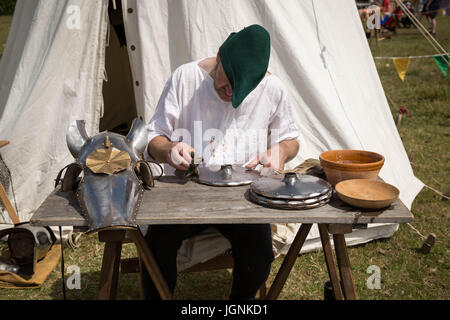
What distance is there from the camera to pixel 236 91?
1.77 meters

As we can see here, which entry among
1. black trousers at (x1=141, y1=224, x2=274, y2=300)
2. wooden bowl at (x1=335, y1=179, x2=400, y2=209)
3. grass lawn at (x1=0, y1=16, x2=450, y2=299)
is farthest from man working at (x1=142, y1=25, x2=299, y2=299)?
grass lawn at (x1=0, y1=16, x2=450, y2=299)

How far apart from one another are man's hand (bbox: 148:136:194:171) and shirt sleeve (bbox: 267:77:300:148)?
0.51 metres

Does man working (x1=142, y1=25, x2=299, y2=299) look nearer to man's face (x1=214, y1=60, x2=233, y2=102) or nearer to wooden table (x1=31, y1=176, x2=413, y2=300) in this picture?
man's face (x1=214, y1=60, x2=233, y2=102)

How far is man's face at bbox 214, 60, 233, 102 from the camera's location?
1.90m


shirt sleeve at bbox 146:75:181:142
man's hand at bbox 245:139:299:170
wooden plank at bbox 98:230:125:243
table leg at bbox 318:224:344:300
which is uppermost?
shirt sleeve at bbox 146:75:181:142

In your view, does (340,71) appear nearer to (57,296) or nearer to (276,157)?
(276,157)

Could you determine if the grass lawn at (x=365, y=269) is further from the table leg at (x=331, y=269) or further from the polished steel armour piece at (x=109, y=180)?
the polished steel armour piece at (x=109, y=180)

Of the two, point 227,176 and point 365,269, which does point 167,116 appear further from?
point 365,269

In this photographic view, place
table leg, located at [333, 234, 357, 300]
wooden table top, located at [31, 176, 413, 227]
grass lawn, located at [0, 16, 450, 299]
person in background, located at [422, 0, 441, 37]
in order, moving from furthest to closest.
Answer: person in background, located at [422, 0, 441, 37] < grass lawn, located at [0, 16, 450, 299] < table leg, located at [333, 234, 357, 300] < wooden table top, located at [31, 176, 413, 227]

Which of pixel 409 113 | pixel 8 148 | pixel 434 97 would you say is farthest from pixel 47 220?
pixel 434 97

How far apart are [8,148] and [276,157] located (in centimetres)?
203

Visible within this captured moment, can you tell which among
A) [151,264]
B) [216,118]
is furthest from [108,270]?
[216,118]

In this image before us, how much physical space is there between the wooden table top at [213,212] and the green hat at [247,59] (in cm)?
43

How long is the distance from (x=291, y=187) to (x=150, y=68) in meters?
1.81
